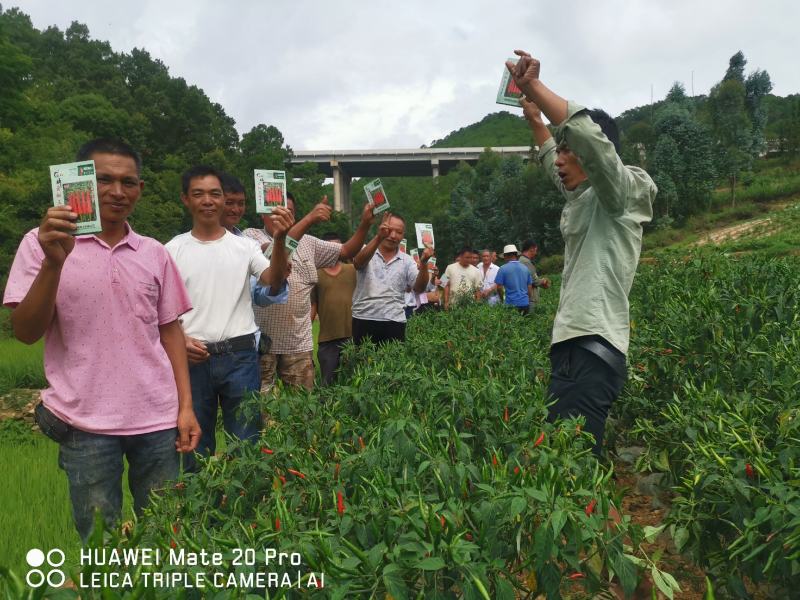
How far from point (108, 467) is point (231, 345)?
1.10 meters

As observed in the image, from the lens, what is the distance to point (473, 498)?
1880mm

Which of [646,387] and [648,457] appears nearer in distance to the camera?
[648,457]

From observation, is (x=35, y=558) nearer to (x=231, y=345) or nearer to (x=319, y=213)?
(x=231, y=345)

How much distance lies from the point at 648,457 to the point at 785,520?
130cm

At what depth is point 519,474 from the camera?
193 centimetres

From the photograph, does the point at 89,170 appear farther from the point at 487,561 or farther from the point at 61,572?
the point at 487,561

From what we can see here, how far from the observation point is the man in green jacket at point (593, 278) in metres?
2.52

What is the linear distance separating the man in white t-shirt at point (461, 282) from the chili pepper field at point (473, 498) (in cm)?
665

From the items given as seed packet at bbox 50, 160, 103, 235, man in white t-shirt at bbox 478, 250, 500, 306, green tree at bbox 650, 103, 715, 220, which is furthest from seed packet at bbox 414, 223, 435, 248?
green tree at bbox 650, 103, 715, 220

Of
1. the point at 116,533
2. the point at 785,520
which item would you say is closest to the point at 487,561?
the point at 785,520

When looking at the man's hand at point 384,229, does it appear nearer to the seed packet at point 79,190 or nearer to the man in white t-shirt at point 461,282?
the seed packet at point 79,190

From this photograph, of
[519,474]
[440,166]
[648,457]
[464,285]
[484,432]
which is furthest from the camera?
[440,166]

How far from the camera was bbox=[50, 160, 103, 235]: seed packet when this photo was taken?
2.19 metres

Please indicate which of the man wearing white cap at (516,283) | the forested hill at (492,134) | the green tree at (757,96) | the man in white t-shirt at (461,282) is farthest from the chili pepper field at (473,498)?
the forested hill at (492,134)
